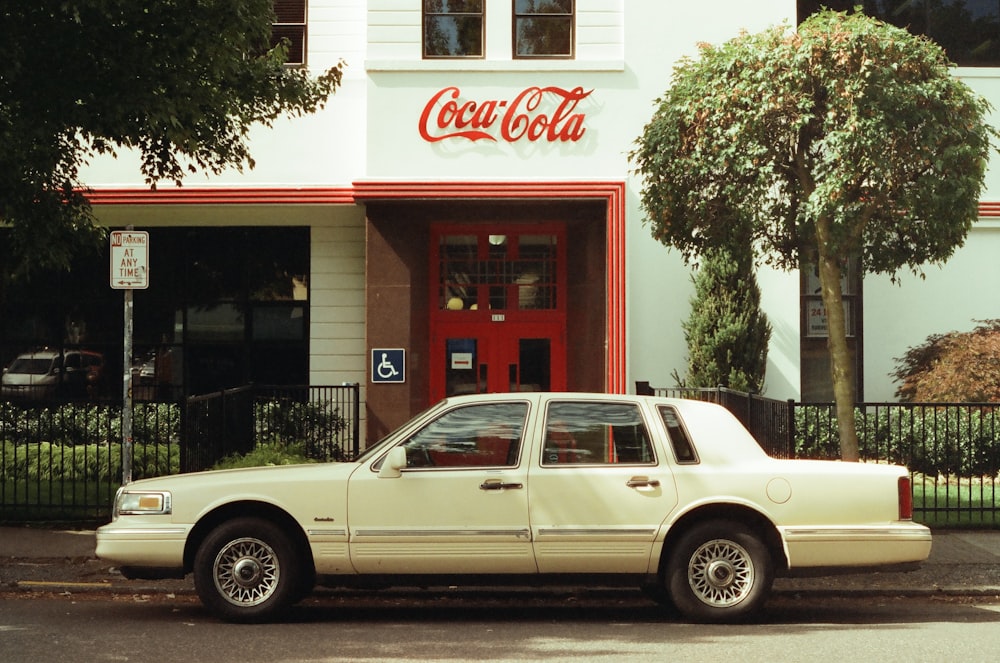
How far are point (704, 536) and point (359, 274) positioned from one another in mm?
12098

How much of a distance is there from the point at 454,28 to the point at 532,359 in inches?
211

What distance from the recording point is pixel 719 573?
27.4 ft

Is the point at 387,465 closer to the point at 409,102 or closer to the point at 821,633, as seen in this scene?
the point at 821,633

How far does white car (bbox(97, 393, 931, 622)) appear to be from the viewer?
827 cm

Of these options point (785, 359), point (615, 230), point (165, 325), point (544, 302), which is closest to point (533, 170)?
point (615, 230)

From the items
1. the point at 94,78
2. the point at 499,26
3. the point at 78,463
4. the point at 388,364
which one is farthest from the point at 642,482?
the point at 499,26

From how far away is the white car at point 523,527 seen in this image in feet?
27.1

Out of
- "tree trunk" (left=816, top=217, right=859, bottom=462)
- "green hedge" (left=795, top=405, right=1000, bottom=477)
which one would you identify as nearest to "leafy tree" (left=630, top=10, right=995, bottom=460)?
"tree trunk" (left=816, top=217, right=859, bottom=462)

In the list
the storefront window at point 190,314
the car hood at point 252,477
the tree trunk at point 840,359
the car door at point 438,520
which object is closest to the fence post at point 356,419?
the storefront window at point 190,314

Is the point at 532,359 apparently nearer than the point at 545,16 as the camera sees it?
No

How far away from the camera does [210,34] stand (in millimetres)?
10594

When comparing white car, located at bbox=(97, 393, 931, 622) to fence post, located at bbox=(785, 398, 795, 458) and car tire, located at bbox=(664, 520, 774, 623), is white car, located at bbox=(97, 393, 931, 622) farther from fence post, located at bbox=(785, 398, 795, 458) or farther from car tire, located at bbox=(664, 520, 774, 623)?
fence post, located at bbox=(785, 398, 795, 458)

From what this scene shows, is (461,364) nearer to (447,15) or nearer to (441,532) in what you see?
(447,15)

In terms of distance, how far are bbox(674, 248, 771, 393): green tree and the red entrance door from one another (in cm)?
272
